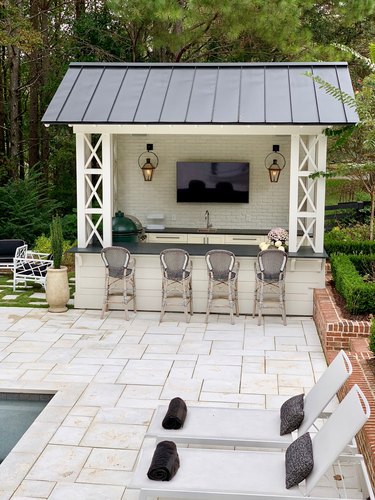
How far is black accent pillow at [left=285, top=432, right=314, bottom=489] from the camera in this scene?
4.49 m

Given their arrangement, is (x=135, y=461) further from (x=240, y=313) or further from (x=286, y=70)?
(x=286, y=70)

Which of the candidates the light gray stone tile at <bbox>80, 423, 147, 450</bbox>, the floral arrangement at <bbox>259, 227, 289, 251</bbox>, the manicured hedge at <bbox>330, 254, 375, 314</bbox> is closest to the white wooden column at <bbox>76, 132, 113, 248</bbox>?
the floral arrangement at <bbox>259, 227, 289, 251</bbox>

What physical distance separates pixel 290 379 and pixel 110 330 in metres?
3.12

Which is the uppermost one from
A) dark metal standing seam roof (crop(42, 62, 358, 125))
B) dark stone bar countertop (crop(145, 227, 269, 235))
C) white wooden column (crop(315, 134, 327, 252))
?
dark metal standing seam roof (crop(42, 62, 358, 125))

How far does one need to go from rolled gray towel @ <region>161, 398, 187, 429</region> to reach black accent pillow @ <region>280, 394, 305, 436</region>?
0.81 metres

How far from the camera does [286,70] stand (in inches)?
436

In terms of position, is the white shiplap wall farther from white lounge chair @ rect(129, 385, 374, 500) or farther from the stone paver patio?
white lounge chair @ rect(129, 385, 374, 500)

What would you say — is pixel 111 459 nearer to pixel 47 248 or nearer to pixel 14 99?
pixel 47 248

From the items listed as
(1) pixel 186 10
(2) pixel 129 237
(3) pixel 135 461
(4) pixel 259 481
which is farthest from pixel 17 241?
(4) pixel 259 481

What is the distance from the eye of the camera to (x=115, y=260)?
10258 mm

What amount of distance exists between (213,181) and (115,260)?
411cm

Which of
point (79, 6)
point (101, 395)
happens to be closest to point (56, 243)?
point (101, 395)

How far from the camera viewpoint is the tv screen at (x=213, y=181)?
1365 cm

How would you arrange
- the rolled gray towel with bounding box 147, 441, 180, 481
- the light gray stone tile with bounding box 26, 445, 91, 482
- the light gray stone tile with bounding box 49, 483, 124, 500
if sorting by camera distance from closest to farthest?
the rolled gray towel with bounding box 147, 441, 180, 481, the light gray stone tile with bounding box 49, 483, 124, 500, the light gray stone tile with bounding box 26, 445, 91, 482
